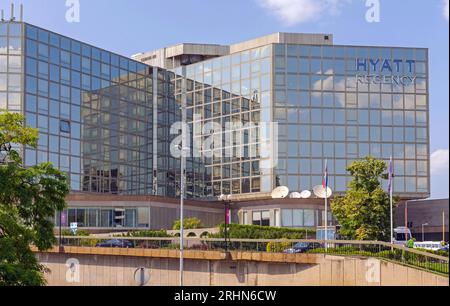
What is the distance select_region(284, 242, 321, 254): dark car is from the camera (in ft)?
164

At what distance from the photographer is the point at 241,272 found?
5009cm

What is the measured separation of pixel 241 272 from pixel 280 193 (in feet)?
144

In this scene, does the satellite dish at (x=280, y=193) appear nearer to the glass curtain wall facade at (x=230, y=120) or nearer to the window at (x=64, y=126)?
the glass curtain wall facade at (x=230, y=120)

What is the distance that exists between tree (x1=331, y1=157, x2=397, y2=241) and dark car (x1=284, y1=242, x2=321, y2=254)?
1383cm

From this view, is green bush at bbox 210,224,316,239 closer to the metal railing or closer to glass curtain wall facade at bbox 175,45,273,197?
the metal railing

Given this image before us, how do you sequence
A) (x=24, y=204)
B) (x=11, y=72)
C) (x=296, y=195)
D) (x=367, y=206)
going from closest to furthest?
(x=24, y=204)
(x=367, y=206)
(x=296, y=195)
(x=11, y=72)

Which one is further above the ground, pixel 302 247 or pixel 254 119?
pixel 254 119

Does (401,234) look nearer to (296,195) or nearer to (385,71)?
(296,195)

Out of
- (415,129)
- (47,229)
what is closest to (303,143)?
(415,129)

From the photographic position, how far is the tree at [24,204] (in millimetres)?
31422

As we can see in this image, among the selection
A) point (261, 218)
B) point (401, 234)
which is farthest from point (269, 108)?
point (401, 234)

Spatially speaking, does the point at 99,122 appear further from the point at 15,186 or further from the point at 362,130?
the point at 15,186
